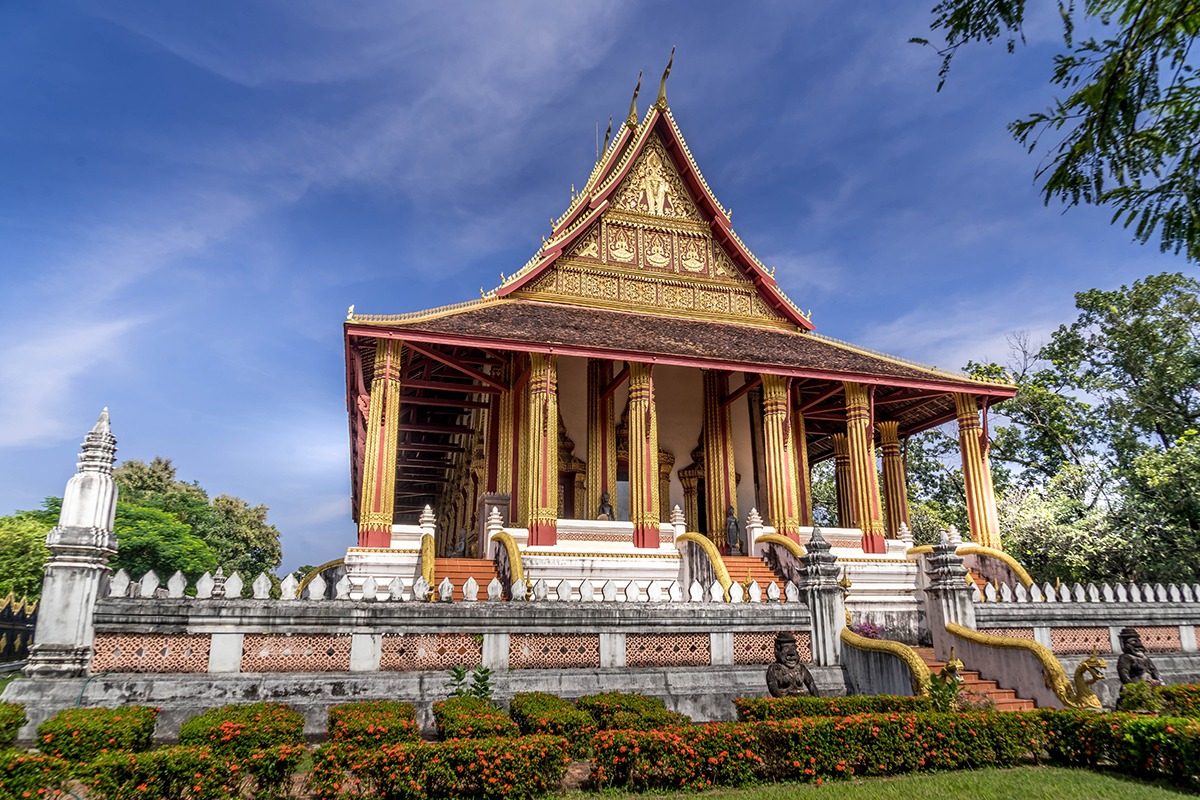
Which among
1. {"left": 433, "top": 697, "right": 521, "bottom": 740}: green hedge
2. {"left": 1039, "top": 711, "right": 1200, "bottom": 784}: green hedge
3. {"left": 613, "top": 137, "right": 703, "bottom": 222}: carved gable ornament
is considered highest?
{"left": 613, "top": 137, "right": 703, "bottom": 222}: carved gable ornament

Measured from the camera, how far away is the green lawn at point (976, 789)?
20.8 ft

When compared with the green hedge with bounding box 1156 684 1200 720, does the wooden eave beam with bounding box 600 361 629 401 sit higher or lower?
higher

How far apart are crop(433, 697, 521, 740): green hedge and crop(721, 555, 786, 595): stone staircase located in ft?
30.2

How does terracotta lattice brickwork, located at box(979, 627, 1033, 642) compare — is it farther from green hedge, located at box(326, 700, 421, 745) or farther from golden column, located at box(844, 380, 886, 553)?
green hedge, located at box(326, 700, 421, 745)

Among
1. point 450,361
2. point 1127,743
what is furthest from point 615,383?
point 1127,743

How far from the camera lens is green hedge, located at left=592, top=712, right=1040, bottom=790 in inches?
253

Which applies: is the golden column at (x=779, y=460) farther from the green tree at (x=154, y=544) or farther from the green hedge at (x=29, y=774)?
the green tree at (x=154, y=544)

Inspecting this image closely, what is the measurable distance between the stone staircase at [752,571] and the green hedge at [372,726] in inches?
384

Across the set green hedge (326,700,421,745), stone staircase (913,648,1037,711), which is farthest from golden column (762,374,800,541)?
green hedge (326,700,421,745)

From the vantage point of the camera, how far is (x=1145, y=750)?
23.4ft

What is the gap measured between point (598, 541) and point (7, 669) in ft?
36.9

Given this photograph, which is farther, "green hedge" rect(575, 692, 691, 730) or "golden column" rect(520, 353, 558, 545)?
"golden column" rect(520, 353, 558, 545)

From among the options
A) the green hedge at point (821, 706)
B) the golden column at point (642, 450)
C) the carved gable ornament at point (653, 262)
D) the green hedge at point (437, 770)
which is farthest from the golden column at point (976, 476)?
the green hedge at point (437, 770)

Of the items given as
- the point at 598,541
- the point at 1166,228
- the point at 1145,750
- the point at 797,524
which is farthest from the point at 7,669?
the point at 1166,228
